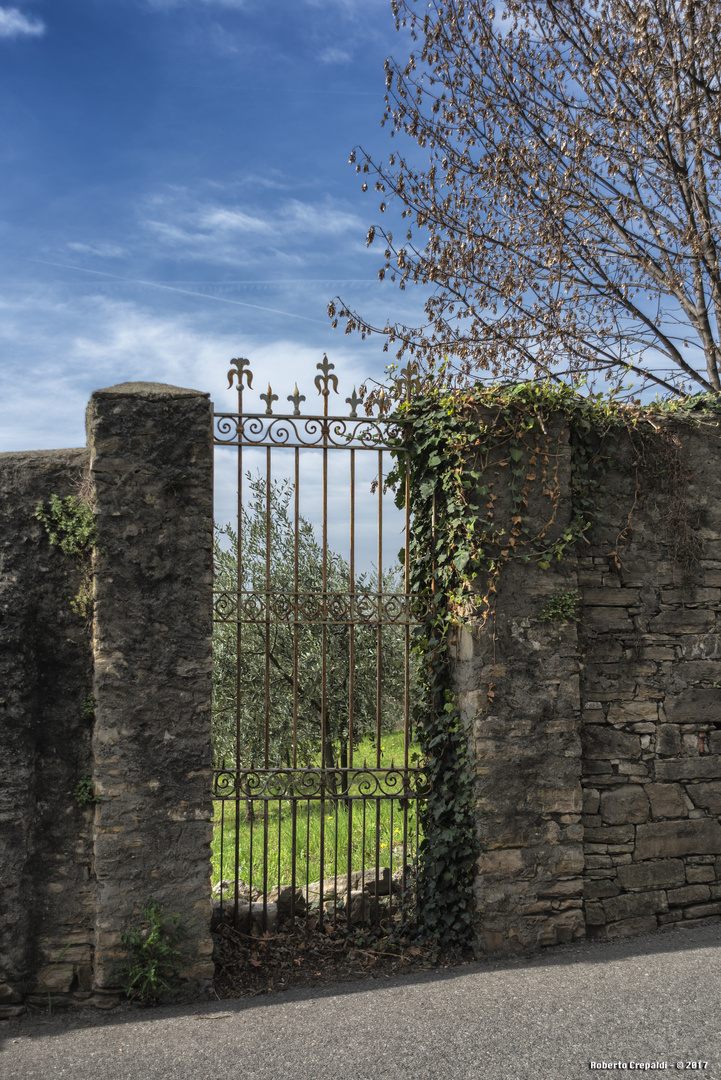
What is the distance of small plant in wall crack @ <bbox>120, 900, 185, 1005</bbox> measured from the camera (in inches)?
164

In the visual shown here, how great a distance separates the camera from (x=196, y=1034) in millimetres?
3861

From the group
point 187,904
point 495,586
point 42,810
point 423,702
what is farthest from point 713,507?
point 42,810

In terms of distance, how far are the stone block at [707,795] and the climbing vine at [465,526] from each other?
1.65 metres

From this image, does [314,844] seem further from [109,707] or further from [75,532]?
[75,532]

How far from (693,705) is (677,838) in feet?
2.97

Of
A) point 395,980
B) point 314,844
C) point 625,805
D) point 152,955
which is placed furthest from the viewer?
point 314,844

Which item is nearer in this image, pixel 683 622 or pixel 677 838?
pixel 677 838

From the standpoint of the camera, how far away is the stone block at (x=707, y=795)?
5.24 metres

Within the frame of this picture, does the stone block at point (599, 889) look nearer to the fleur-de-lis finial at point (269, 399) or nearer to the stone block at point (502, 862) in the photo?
the stone block at point (502, 862)

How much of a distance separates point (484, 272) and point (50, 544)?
645cm

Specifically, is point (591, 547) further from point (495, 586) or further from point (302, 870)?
point (302, 870)

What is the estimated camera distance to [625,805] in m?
5.08

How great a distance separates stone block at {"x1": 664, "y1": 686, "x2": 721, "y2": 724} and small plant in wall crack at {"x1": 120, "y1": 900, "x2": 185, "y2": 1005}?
3462mm

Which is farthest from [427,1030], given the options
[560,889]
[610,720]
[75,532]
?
[75,532]
